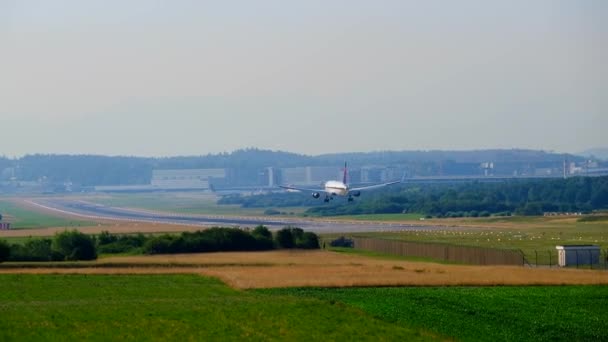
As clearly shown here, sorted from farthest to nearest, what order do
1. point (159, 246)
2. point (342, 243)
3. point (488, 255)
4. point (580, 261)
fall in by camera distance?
point (342, 243)
point (159, 246)
point (488, 255)
point (580, 261)

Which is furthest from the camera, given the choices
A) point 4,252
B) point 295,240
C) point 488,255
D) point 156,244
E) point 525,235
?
point 525,235

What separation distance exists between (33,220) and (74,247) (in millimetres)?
67360

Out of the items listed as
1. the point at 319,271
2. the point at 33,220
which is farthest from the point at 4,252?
the point at 33,220

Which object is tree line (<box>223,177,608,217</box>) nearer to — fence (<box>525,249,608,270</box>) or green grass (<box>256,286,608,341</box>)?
fence (<box>525,249,608,270</box>)

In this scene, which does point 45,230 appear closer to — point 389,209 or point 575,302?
point 389,209

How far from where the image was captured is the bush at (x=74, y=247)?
75.9 meters

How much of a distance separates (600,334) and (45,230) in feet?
282

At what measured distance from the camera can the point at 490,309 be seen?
40.6 m

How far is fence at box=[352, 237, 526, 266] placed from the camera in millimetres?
71750

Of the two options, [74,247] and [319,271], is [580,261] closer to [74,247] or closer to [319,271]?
[319,271]

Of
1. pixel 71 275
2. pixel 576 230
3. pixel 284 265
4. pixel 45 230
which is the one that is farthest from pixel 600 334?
pixel 45 230

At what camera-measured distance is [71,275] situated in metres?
57.5

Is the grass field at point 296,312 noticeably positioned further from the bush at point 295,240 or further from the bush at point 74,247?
the bush at point 295,240

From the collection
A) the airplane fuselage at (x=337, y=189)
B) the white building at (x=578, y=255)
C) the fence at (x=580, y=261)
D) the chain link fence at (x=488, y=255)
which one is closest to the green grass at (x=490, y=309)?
the fence at (x=580, y=261)
